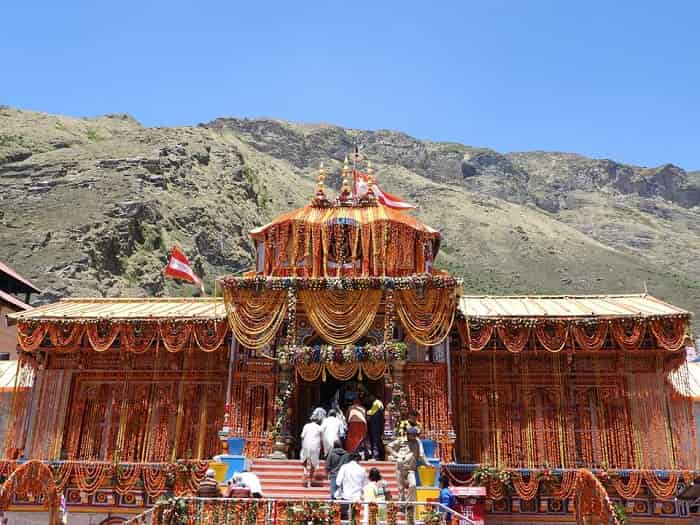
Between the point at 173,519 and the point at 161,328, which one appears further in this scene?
the point at 161,328

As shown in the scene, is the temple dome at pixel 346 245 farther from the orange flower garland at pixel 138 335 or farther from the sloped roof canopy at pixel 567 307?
the orange flower garland at pixel 138 335

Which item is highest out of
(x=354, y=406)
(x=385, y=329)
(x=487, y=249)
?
(x=487, y=249)

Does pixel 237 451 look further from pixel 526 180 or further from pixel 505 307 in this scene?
pixel 526 180

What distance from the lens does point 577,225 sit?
409 feet

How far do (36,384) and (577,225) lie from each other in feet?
381

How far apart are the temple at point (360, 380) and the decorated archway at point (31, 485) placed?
292cm

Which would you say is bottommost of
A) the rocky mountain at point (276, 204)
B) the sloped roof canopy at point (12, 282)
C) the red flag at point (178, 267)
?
the red flag at point (178, 267)

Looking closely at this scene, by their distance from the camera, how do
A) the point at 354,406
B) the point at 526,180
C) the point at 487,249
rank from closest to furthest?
the point at 354,406 → the point at 487,249 → the point at 526,180

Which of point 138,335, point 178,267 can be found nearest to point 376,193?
point 178,267

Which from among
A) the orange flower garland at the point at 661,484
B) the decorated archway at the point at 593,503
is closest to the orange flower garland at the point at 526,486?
the orange flower garland at the point at 661,484

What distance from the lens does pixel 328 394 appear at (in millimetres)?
22297

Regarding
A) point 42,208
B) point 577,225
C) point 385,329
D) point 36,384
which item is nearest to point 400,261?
point 385,329

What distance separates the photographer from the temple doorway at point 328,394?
67.6 ft

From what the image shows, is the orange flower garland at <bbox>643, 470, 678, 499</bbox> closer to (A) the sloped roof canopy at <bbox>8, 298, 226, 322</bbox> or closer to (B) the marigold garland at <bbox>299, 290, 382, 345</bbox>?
(B) the marigold garland at <bbox>299, 290, 382, 345</bbox>
